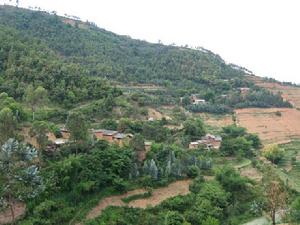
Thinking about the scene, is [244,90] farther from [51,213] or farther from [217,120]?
[51,213]

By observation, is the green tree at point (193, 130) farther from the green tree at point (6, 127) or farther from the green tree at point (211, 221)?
the green tree at point (6, 127)

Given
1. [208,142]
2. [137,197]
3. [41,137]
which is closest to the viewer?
[41,137]

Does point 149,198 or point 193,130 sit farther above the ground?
point 193,130

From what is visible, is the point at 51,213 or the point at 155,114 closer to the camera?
the point at 51,213

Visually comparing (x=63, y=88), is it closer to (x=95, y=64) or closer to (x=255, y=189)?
(x=255, y=189)

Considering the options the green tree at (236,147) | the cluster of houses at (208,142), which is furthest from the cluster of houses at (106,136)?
the green tree at (236,147)

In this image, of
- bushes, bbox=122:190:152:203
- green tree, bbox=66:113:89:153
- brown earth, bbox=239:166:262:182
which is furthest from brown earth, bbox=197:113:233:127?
green tree, bbox=66:113:89:153

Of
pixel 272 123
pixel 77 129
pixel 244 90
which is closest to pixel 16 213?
pixel 77 129

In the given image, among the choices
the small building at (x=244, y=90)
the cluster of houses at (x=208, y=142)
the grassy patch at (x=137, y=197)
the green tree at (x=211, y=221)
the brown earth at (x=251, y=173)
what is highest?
the small building at (x=244, y=90)
